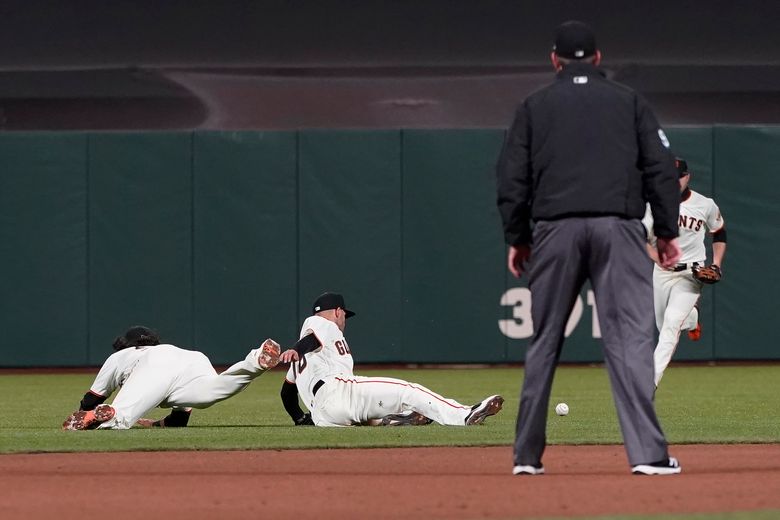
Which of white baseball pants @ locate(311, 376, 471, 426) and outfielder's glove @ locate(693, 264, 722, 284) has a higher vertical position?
outfielder's glove @ locate(693, 264, 722, 284)

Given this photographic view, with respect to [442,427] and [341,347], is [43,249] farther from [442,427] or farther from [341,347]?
[442,427]

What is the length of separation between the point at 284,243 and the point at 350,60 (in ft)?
8.40

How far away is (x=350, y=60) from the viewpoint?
60.4 ft

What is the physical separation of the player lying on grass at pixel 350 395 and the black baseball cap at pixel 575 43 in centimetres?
331

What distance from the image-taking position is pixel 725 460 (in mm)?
7449

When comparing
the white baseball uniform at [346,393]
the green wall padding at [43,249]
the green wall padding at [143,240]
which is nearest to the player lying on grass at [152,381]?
the white baseball uniform at [346,393]

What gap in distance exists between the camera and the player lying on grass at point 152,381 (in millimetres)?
9445

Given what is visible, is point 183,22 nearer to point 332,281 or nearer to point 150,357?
point 332,281

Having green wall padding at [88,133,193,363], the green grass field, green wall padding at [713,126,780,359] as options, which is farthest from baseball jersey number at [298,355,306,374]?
green wall padding at [713,126,780,359]

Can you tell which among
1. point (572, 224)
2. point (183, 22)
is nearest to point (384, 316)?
point (183, 22)

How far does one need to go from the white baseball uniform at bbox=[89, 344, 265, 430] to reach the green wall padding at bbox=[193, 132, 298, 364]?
24.7ft

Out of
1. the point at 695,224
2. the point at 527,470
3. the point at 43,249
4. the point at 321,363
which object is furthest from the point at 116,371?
the point at 43,249

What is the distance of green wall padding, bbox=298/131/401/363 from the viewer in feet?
57.2

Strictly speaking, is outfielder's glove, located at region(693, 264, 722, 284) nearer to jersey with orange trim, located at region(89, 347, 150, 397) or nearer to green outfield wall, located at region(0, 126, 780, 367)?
jersey with orange trim, located at region(89, 347, 150, 397)
